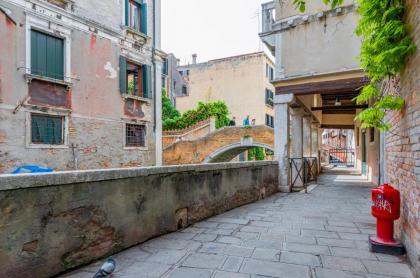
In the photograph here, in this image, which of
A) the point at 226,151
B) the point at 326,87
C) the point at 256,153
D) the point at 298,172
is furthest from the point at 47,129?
the point at 256,153

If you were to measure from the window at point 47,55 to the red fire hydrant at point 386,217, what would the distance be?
8805 mm

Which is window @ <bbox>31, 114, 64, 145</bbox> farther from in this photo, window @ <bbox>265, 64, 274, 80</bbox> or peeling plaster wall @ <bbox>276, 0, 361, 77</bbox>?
window @ <bbox>265, 64, 274, 80</bbox>

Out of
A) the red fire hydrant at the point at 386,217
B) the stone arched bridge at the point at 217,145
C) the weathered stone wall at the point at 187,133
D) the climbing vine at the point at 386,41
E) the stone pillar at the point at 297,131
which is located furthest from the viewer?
the weathered stone wall at the point at 187,133

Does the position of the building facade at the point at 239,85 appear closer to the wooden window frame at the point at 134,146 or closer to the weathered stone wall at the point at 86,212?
the wooden window frame at the point at 134,146

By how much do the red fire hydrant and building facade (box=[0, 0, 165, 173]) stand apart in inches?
324

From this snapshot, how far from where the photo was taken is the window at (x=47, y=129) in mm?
7945

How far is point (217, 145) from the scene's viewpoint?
684 inches

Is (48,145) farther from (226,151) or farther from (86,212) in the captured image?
(226,151)

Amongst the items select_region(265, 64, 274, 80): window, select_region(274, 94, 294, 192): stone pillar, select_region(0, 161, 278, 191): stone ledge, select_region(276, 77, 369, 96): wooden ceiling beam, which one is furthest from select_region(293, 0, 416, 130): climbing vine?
select_region(265, 64, 274, 80): window

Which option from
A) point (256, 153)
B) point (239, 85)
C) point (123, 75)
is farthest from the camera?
point (239, 85)

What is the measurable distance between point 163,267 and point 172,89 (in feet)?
103

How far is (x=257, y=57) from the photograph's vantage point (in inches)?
1043

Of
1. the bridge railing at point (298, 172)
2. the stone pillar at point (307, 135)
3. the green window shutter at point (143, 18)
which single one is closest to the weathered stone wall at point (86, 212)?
the bridge railing at point (298, 172)

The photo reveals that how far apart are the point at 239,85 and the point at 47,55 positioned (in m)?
21.0
